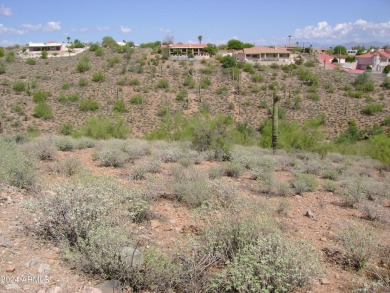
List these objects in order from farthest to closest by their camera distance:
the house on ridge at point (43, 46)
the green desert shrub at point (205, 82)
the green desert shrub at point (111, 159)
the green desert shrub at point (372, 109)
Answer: the house on ridge at point (43, 46), the green desert shrub at point (205, 82), the green desert shrub at point (372, 109), the green desert shrub at point (111, 159)

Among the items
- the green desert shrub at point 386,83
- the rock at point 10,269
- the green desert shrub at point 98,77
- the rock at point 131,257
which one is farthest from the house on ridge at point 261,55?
the rock at point 10,269

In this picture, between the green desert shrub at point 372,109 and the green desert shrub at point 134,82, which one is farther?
the green desert shrub at point 134,82

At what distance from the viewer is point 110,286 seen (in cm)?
430

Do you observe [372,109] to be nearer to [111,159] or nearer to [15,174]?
[111,159]

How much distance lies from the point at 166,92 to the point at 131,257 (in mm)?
38004

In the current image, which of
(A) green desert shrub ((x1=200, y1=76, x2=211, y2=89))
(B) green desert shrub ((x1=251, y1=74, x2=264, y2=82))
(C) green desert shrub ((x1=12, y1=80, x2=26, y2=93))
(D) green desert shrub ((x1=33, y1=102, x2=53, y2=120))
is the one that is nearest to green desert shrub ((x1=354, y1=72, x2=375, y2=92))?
(B) green desert shrub ((x1=251, y1=74, x2=264, y2=82))

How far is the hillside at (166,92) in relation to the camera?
35.4 metres

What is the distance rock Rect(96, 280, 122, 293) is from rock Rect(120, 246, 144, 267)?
0.91ft

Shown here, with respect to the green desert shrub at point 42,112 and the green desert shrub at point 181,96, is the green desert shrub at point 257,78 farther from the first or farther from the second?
the green desert shrub at point 42,112

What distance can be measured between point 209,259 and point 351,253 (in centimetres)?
Answer: 251

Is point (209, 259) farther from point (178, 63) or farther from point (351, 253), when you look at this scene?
point (178, 63)

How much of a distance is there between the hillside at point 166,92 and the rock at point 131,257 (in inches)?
1054

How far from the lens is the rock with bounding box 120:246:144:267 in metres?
4.55

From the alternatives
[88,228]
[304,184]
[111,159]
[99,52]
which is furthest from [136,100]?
[88,228]
